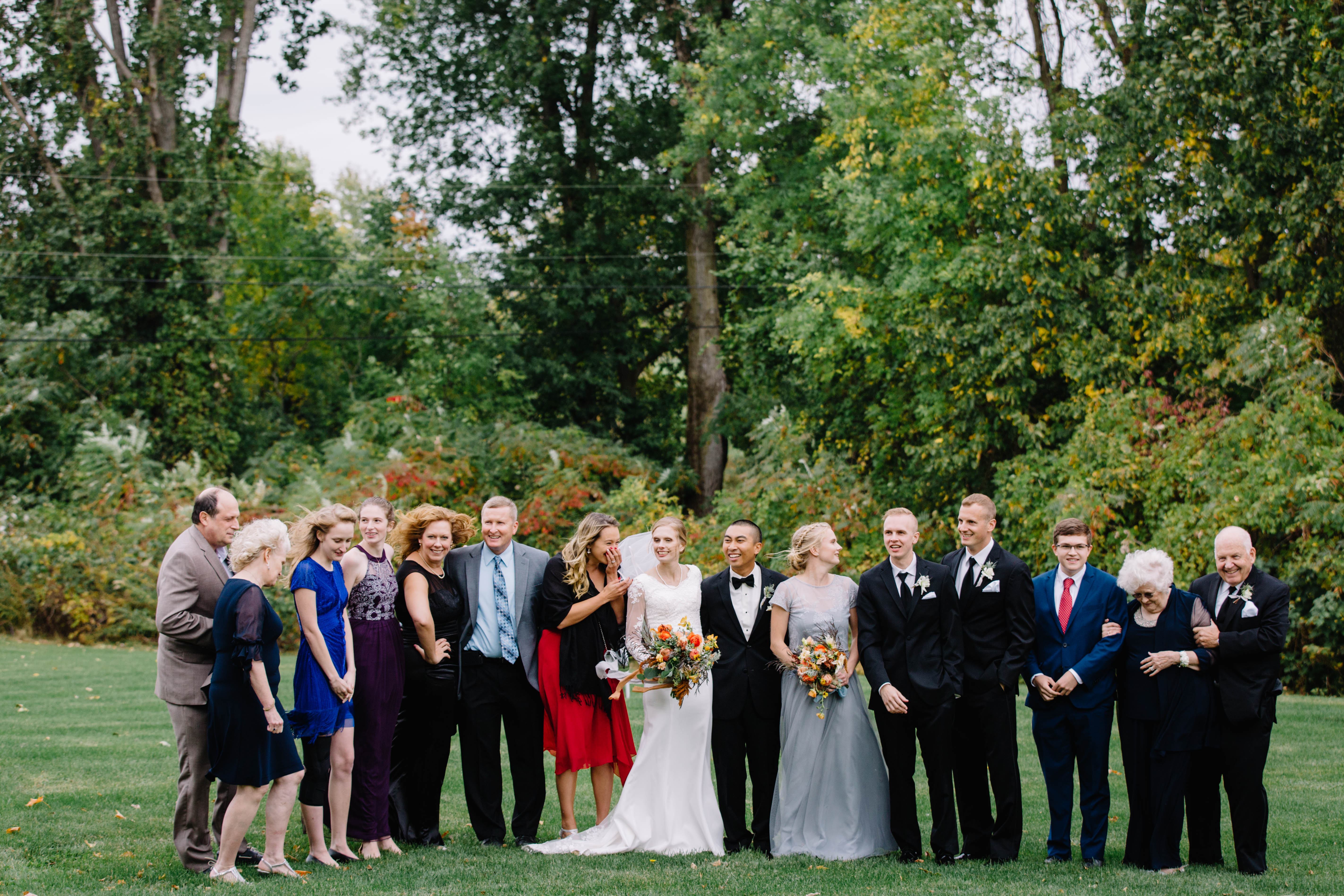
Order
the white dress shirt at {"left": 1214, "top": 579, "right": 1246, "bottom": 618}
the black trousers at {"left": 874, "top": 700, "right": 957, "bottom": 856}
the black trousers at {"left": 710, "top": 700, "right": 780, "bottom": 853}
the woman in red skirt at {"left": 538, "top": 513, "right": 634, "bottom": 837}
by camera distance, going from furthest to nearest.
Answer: the woman in red skirt at {"left": 538, "top": 513, "right": 634, "bottom": 837}, the black trousers at {"left": 710, "top": 700, "right": 780, "bottom": 853}, the black trousers at {"left": 874, "top": 700, "right": 957, "bottom": 856}, the white dress shirt at {"left": 1214, "top": 579, "right": 1246, "bottom": 618}

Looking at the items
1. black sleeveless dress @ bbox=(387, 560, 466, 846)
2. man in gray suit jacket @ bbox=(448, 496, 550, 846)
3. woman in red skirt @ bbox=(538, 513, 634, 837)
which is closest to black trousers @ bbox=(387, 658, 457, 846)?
black sleeveless dress @ bbox=(387, 560, 466, 846)

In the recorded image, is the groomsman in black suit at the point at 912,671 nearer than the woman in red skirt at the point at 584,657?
Yes

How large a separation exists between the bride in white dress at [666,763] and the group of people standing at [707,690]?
0.02 meters

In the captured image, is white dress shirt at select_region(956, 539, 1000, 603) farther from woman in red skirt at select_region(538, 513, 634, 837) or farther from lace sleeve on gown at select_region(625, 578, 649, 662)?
woman in red skirt at select_region(538, 513, 634, 837)

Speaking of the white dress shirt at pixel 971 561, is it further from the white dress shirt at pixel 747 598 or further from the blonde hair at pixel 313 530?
the blonde hair at pixel 313 530

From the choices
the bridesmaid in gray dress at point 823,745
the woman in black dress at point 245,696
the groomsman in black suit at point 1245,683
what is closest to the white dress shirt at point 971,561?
the bridesmaid in gray dress at point 823,745

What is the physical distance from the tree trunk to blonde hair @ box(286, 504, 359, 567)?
21023 millimetres

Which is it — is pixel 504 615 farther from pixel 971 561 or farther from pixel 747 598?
pixel 971 561

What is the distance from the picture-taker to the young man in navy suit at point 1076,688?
6.66 metres

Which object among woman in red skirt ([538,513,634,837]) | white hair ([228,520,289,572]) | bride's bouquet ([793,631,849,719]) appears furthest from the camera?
woman in red skirt ([538,513,634,837])

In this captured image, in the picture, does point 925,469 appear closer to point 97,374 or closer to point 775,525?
point 775,525

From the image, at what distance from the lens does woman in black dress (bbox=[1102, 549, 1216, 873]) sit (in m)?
6.52

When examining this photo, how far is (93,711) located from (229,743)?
8.07m

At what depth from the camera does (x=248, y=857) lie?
668cm
